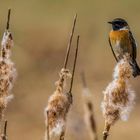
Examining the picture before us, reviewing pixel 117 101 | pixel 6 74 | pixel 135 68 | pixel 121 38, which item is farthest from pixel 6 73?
pixel 121 38

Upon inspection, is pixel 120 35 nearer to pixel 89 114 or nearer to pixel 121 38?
pixel 121 38

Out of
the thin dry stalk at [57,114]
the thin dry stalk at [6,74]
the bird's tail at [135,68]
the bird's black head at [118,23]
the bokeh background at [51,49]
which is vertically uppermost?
the bokeh background at [51,49]

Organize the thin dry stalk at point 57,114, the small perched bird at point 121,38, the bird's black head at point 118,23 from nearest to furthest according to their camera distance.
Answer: the thin dry stalk at point 57,114 → the small perched bird at point 121,38 → the bird's black head at point 118,23

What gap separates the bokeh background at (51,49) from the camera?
1376 cm

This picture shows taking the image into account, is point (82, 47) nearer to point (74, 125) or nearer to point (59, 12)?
point (59, 12)

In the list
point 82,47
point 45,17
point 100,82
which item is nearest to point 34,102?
point 100,82

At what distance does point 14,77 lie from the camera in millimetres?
3121

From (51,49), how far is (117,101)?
15326mm

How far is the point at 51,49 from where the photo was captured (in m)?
18.4

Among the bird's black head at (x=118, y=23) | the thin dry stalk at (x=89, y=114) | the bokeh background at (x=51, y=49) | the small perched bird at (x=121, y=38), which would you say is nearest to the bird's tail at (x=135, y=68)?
the small perched bird at (x=121, y=38)

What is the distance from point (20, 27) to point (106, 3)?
2.33 m

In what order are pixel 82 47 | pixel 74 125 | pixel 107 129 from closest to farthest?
pixel 74 125
pixel 107 129
pixel 82 47

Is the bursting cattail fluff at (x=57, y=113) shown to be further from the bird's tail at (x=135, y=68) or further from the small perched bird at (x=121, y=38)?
the small perched bird at (x=121, y=38)

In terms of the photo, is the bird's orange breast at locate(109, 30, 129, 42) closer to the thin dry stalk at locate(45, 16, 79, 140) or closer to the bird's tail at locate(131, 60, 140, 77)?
the bird's tail at locate(131, 60, 140, 77)
